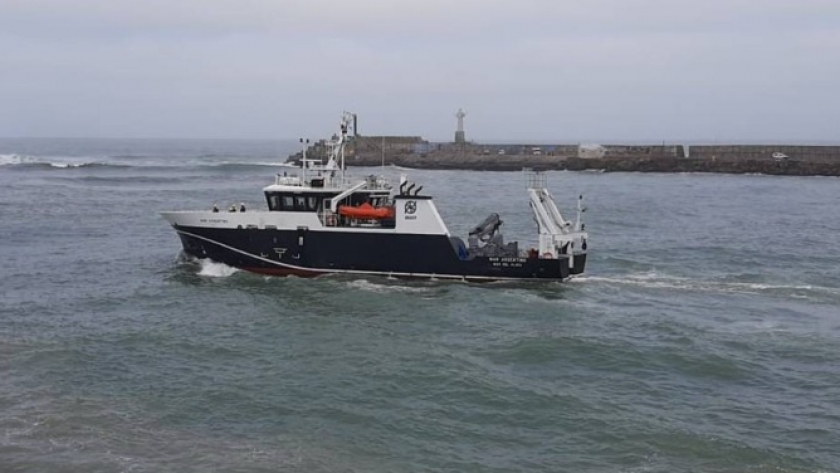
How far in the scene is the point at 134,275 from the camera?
3147cm

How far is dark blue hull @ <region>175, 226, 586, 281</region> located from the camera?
29.7 m

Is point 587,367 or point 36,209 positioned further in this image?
point 36,209

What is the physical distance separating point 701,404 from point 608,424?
8.24ft

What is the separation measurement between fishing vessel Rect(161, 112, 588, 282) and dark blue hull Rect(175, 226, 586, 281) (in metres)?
0.04

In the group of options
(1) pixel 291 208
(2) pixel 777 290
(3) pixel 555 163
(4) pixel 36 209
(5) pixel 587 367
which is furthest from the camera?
(3) pixel 555 163

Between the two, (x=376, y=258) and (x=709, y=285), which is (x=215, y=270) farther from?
(x=709, y=285)

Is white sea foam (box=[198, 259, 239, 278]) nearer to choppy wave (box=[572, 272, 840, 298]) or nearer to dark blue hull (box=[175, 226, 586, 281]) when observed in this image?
dark blue hull (box=[175, 226, 586, 281])

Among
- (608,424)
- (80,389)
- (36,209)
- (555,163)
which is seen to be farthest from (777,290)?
(555,163)

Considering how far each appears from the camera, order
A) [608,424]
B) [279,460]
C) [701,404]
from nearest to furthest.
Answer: [279,460], [608,424], [701,404]

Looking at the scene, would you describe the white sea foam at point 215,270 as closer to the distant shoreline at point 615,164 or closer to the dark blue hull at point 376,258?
the dark blue hull at point 376,258

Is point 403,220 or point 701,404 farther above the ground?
point 403,220

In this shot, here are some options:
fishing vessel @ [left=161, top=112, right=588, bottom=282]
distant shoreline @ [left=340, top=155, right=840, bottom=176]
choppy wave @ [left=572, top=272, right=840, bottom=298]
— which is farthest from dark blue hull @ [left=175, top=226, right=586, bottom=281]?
distant shoreline @ [left=340, top=155, right=840, bottom=176]

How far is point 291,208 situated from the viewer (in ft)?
101

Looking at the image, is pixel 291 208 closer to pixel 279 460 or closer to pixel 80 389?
pixel 80 389
